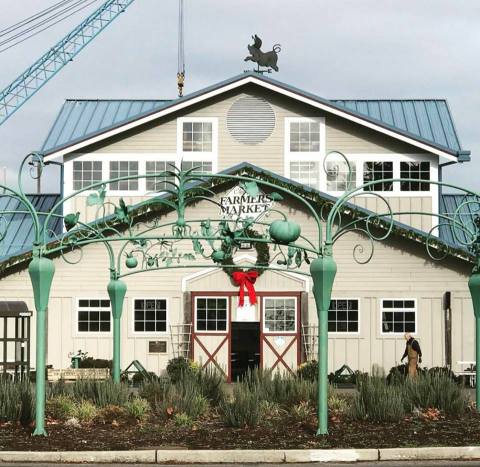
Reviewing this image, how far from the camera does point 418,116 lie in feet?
133

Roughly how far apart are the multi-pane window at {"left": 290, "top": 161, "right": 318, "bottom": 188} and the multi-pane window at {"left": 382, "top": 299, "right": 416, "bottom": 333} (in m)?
4.73

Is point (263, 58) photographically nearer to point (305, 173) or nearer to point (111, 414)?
point (305, 173)

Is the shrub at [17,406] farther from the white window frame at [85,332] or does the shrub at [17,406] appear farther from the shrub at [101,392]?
the white window frame at [85,332]

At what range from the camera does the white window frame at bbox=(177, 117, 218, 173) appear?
37.3 m

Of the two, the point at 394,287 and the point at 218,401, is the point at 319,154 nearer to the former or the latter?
the point at 394,287

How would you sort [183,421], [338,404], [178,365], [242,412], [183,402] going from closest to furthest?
[242,412] < [183,421] < [183,402] < [338,404] < [178,365]

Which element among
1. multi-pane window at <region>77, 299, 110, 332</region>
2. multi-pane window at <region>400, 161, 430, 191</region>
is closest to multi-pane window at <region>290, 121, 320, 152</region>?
multi-pane window at <region>400, 161, 430, 191</region>

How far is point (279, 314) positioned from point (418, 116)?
383 inches

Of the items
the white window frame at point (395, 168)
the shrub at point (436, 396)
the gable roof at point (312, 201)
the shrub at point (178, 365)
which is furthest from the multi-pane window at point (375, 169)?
the shrub at point (436, 396)

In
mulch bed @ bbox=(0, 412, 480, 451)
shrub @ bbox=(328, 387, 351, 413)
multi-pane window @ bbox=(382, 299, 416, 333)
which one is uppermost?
multi-pane window @ bbox=(382, 299, 416, 333)

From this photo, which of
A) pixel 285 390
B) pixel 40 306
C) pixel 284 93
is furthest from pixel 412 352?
pixel 40 306

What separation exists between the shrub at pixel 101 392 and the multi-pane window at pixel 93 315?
12.1 m

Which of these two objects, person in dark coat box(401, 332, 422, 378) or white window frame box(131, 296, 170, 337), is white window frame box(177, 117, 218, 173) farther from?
person in dark coat box(401, 332, 422, 378)

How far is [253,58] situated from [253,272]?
817 cm
